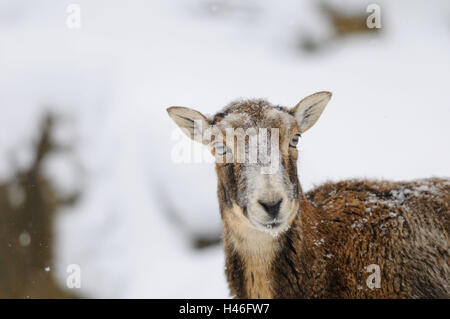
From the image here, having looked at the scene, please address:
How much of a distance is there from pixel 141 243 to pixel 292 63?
26.9 feet

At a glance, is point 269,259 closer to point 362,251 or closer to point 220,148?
point 362,251

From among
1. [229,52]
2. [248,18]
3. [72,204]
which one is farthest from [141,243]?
[248,18]

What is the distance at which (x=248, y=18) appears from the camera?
53.5ft

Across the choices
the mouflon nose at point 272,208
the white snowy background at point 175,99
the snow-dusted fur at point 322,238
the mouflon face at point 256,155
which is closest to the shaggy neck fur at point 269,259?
the snow-dusted fur at point 322,238

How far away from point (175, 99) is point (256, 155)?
27.8 feet

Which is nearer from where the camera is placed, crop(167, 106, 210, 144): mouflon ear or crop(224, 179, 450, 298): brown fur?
crop(224, 179, 450, 298): brown fur

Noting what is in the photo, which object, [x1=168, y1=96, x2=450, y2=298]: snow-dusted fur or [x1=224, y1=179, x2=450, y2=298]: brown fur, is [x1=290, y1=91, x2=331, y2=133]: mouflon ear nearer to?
[x1=168, y1=96, x2=450, y2=298]: snow-dusted fur

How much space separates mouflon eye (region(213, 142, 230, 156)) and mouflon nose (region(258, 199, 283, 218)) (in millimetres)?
993

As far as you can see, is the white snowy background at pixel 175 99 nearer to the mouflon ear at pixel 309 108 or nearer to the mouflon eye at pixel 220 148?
the mouflon ear at pixel 309 108

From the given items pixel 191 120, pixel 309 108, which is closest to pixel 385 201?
pixel 309 108

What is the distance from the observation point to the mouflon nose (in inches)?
173

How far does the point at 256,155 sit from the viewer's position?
4875 millimetres

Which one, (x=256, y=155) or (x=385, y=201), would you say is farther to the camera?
(x=385, y=201)

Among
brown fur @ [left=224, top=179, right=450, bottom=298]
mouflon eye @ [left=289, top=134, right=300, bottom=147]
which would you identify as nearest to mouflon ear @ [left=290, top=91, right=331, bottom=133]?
mouflon eye @ [left=289, top=134, right=300, bottom=147]
